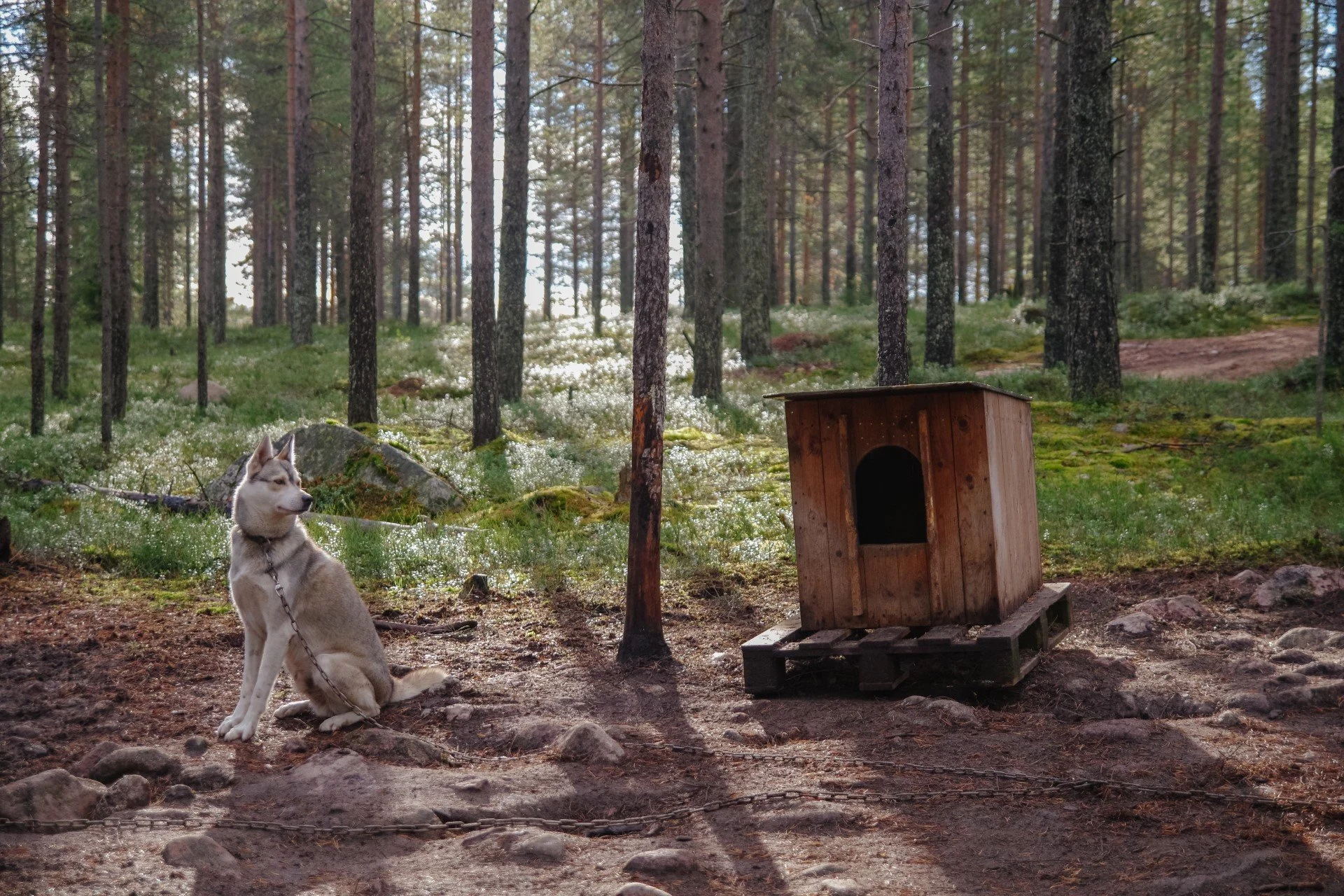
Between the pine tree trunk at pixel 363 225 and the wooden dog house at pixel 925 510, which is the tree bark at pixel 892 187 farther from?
the pine tree trunk at pixel 363 225

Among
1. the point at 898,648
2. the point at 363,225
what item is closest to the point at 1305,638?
the point at 898,648

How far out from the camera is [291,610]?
18.5 feet

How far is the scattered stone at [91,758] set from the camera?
16.1 ft

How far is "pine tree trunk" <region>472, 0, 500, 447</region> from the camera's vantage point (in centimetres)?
1599

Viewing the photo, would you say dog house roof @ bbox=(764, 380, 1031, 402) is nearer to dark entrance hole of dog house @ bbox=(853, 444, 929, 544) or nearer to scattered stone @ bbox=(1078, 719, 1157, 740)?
dark entrance hole of dog house @ bbox=(853, 444, 929, 544)

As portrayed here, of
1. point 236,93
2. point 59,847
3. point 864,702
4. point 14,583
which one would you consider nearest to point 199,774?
point 59,847

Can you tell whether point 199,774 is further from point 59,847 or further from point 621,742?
point 621,742

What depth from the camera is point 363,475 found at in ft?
40.3

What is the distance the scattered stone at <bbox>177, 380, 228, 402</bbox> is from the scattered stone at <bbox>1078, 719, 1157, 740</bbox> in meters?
18.7

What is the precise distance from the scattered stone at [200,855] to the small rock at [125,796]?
722 mm

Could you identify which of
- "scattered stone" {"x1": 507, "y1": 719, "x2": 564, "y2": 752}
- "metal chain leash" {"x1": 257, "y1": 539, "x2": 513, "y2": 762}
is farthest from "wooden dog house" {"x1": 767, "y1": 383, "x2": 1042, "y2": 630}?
"metal chain leash" {"x1": 257, "y1": 539, "x2": 513, "y2": 762}

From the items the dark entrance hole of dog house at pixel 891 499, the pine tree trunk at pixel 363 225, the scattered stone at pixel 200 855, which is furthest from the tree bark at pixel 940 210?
the scattered stone at pixel 200 855

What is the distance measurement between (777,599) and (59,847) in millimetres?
5970

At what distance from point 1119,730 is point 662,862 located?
8.88 feet
